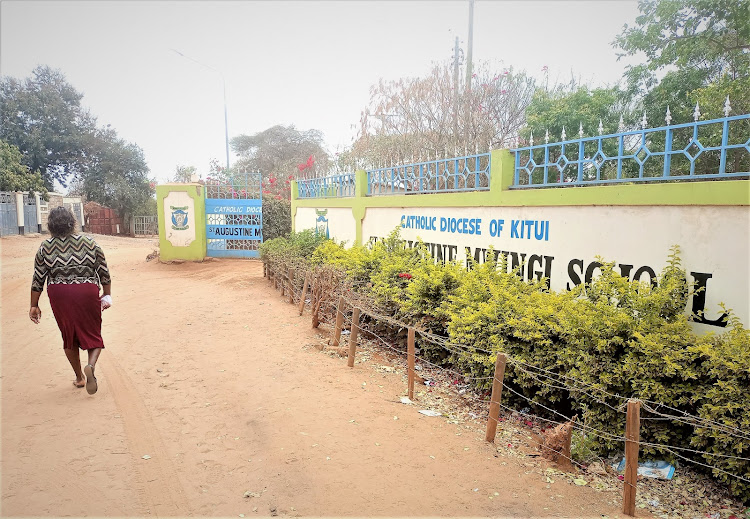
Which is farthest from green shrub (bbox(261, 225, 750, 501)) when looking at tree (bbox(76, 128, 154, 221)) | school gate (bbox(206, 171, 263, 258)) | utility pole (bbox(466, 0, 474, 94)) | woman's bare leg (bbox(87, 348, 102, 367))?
tree (bbox(76, 128, 154, 221))

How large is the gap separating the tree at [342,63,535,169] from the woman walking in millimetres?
9426

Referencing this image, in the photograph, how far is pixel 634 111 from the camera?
36.8ft

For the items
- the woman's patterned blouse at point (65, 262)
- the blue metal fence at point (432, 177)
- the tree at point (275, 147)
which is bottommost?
the woman's patterned blouse at point (65, 262)

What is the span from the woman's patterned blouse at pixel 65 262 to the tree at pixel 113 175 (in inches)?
1254

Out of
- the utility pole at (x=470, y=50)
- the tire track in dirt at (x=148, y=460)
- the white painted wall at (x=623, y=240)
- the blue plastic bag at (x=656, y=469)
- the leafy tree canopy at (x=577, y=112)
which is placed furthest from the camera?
the utility pole at (x=470, y=50)

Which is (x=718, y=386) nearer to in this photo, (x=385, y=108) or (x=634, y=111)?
(x=634, y=111)

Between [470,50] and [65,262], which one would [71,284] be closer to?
[65,262]

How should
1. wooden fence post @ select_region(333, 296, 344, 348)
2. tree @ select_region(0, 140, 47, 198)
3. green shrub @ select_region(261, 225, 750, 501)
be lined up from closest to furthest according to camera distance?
green shrub @ select_region(261, 225, 750, 501), wooden fence post @ select_region(333, 296, 344, 348), tree @ select_region(0, 140, 47, 198)

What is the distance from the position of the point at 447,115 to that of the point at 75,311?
1240cm

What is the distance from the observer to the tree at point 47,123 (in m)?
30.2

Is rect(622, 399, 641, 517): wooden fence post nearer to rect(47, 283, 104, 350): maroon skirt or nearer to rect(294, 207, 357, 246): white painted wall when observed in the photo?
rect(47, 283, 104, 350): maroon skirt

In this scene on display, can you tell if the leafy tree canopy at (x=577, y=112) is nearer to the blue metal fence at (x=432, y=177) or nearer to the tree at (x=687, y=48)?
the tree at (x=687, y=48)

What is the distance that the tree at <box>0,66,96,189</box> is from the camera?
98.9 ft

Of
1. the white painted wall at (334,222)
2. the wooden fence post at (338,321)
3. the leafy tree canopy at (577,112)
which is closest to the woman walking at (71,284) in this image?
the wooden fence post at (338,321)
